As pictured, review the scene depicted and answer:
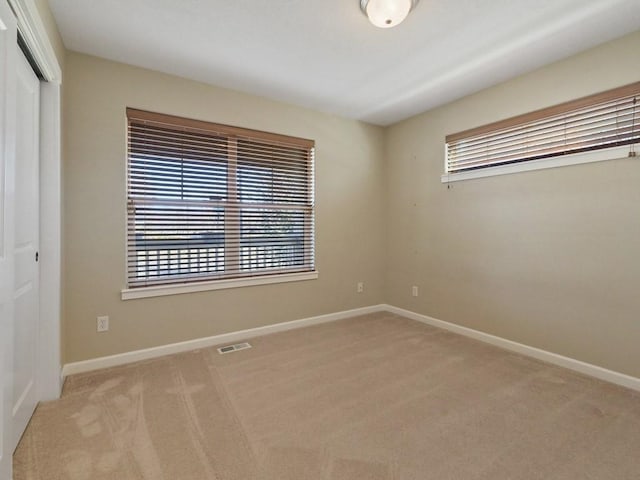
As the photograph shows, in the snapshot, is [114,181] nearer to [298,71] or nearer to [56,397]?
[56,397]

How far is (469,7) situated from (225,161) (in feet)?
7.39

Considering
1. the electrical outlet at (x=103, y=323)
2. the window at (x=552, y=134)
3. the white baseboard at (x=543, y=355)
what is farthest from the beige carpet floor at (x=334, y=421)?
the window at (x=552, y=134)

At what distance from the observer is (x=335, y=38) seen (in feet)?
7.23

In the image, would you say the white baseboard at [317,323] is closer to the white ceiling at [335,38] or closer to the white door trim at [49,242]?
the white door trim at [49,242]

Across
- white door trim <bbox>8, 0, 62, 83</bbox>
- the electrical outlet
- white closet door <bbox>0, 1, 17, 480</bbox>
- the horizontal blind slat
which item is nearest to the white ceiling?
white door trim <bbox>8, 0, 62, 83</bbox>

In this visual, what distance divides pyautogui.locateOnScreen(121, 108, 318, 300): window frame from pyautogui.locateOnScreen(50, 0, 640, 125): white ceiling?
43 centimetres

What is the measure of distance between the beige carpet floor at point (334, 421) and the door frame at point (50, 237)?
0.75 ft

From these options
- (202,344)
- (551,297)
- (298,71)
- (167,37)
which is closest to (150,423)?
(202,344)

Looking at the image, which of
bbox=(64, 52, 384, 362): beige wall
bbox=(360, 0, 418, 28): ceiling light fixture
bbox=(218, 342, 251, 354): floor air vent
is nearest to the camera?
bbox=(360, 0, 418, 28): ceiling light fixture

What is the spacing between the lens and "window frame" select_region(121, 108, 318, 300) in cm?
256

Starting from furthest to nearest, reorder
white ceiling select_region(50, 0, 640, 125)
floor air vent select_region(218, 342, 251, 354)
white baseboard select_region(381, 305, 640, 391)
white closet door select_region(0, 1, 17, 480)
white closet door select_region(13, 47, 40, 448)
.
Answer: floor air vent select_region(218, 342, 251, 354) → white baseboard select_region(381, 305, 640, 391) → white ceiling select_region(50, 0, 640, 125) → white closet door select_region(13, 47, 40, 448) → white closet door select_region(0, 1, 17, 480)

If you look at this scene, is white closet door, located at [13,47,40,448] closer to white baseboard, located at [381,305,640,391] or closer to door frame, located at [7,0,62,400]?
door frame, located at [7,0,62,400]

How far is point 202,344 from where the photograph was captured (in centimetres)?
286

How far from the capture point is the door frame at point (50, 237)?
194 centimetres
